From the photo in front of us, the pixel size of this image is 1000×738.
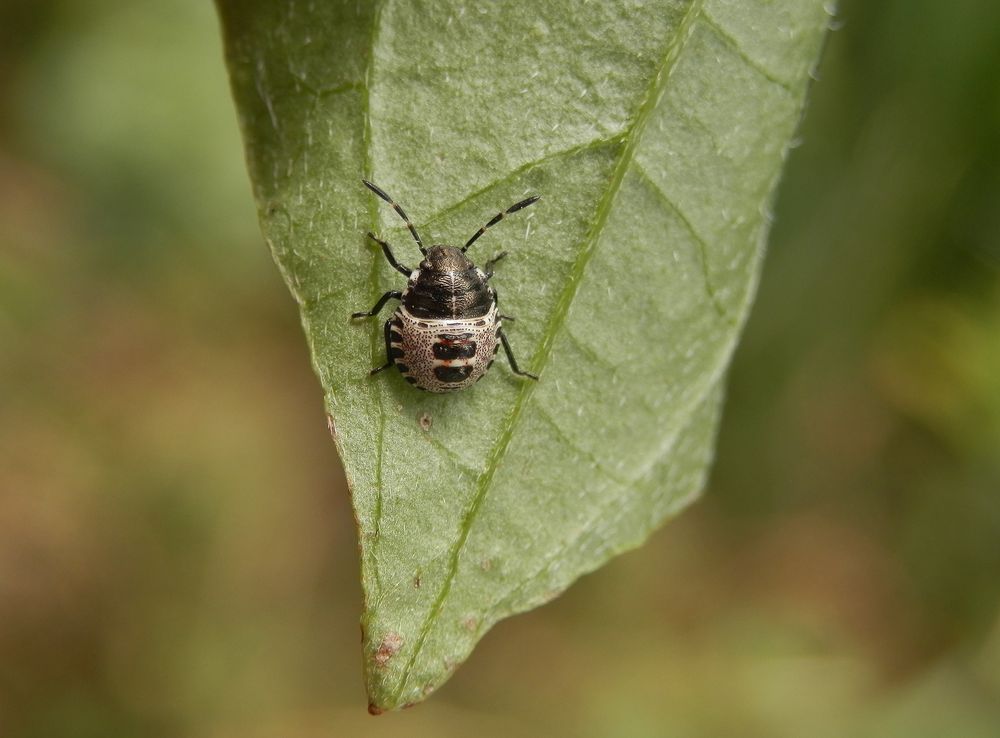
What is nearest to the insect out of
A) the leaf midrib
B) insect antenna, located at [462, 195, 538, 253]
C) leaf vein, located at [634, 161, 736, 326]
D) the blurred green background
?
insect antenna, located at [462, 195, 538, 253]

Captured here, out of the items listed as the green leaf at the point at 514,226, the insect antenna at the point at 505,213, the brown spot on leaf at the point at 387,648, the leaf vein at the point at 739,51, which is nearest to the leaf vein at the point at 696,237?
the green leaf at the point at 514,226

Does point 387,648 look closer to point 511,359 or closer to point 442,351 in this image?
point 511,359

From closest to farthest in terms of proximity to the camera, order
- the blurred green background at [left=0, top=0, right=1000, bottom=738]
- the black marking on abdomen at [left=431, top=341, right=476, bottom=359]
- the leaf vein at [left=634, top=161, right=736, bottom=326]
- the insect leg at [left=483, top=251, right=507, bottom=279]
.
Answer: the leaf vein at [left=634, top=161, right=736, bottom=326], the insect leg at [left=483, top=251, right=507, bottom=279], the black marking on abdomen at [left=431, top=341, right=476, bottom=359], the blurred green background at [left=0, top=0, right=1000, bottom=738]

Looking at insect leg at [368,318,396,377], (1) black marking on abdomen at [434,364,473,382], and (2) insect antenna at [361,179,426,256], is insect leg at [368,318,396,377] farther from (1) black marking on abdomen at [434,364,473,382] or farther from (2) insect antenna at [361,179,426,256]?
(2) insect antenna at [361,179,426,256]

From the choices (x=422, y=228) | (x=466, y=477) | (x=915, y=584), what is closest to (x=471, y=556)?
(x=466, y=477)

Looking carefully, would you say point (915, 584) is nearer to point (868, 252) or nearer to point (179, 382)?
point (868, 252)
